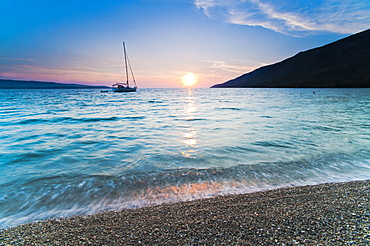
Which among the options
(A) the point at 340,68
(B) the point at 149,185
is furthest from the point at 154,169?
(A) the point at 340,68

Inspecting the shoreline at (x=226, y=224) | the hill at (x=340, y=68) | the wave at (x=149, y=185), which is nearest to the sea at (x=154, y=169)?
the wave at (x=149, y=185)

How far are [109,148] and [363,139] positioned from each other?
→ 1288 cm

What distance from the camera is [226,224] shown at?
2.94 metres

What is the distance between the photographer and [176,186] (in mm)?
5008

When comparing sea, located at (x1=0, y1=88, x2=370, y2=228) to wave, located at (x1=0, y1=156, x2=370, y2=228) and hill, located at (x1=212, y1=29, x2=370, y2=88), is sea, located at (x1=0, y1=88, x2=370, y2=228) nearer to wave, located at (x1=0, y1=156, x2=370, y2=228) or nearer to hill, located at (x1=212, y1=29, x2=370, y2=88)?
wave, located at (x1=0, y1=156, x2=370, y2=228)

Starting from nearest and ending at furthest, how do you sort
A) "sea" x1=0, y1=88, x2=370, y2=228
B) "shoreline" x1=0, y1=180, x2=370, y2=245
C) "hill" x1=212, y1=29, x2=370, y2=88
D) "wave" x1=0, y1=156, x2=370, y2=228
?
"shoreline" x1=0, y1=180, x2=370, y2=245 < "wave" x1=0, y1=156, x2=370, y2=228 < "sea" x1=0, y1=88, x2=370, y2=228 < "hill" x1=212, y1=29, x2=370, y2=88

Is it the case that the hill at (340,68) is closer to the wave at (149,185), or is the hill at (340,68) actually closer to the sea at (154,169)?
the sea at (154,169)

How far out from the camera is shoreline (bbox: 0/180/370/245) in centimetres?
257

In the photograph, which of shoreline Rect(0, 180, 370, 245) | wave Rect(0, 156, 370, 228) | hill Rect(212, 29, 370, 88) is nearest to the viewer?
shoreline Rect(0, 180, 370, 245)

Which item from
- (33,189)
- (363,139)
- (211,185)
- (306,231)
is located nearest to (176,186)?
(211,185)

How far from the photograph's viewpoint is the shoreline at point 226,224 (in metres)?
2.57

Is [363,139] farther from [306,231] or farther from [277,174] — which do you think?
[306,231]

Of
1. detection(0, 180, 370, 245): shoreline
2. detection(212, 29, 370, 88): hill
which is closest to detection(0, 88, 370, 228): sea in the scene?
detection(0, 180, 370, 245): shoreline

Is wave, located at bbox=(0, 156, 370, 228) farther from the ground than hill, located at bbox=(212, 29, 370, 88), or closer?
closer
